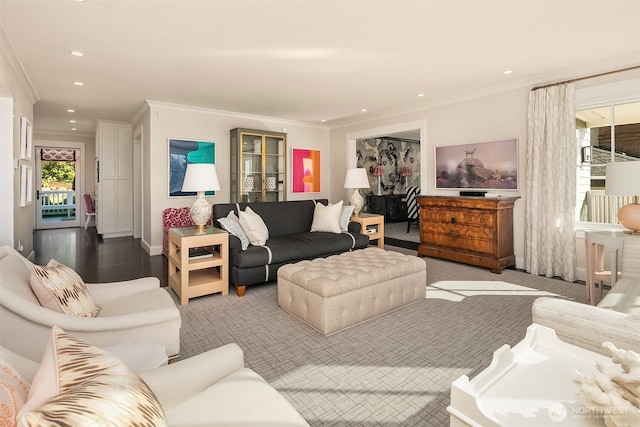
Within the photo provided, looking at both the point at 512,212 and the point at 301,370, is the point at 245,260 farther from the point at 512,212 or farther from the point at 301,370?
the point at 512,212

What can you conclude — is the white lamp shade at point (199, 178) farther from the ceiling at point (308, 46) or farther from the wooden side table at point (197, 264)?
the ceiling at point (308, 46)

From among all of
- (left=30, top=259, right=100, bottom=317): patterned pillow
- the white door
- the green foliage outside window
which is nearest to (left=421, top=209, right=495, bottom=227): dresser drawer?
(left=30, top=259, right=100, bottom=317): patterned pillow

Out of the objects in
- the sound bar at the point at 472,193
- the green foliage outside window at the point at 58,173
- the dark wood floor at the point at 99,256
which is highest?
the green foliage outside window at the point at 58,173

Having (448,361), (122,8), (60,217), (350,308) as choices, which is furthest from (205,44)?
(60,217)

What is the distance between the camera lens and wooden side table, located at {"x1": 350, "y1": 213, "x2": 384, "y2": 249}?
486 cm

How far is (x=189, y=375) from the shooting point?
1205mm

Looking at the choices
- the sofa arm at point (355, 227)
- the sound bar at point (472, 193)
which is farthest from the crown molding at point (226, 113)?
the sound bar at point (472, 193)

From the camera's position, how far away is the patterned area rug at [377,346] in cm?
178

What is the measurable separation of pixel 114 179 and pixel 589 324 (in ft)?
27.8

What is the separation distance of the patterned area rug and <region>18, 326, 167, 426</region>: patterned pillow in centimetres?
117

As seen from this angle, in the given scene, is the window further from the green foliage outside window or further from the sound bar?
the green foliage outside window

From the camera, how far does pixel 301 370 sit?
210 cm

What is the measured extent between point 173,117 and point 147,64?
1992mm

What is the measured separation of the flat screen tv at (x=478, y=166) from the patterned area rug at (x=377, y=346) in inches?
63.3
